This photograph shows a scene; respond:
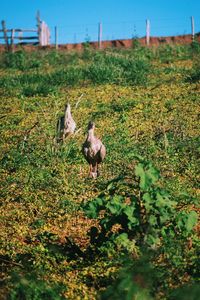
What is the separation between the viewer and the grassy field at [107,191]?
3.91 meters

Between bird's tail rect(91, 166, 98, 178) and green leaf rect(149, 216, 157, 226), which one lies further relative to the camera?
bird's tail rect(91, 166, 98, 178)

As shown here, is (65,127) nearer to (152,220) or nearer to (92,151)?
(92,151)

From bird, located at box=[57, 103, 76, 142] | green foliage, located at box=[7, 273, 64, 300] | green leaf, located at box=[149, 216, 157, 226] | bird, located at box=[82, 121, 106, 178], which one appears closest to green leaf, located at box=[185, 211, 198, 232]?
green leaf, located at box=[149, 216, 157, 226]

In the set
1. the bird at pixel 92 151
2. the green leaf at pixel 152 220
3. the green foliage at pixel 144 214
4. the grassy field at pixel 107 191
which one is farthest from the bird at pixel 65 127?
the green leaf at pixel 152 220

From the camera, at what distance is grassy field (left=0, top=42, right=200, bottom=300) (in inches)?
154

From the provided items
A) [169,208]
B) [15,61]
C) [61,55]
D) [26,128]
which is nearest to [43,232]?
[169,208]

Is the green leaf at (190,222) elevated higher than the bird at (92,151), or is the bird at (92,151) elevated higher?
the bird at (92,151)

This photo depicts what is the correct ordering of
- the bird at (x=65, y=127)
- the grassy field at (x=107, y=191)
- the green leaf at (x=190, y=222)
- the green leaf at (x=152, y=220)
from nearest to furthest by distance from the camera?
the grassy field at (x=107, y=191), the green leaf at (x=152, y=220), the green leaf at (x=190, y=222), the bird at (x=65, y=127)

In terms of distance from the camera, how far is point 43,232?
16.8 ft

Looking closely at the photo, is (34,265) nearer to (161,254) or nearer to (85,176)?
(161,254)

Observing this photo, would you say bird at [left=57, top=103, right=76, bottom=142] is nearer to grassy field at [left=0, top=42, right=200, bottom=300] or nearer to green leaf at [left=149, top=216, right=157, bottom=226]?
grassy field at [left=0, top=42, right=200, bottom=300]

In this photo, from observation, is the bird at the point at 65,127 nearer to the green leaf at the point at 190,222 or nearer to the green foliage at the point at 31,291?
the green leaf at the point at 190,222

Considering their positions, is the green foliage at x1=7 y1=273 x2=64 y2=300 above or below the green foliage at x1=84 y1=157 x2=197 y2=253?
below

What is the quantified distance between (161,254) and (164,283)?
604 mm
